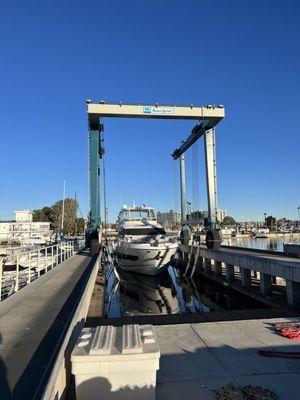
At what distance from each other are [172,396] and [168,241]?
2200 cm

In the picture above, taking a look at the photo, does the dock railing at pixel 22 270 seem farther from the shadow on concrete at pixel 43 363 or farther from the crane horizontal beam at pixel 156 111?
the crane horizontal beam at pixel 156 111

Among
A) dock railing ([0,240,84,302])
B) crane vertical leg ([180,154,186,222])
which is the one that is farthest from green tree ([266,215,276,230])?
dock railing ([0,240,84,302])

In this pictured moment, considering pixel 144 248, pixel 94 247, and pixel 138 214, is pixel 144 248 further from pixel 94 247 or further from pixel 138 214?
pixel 138 214

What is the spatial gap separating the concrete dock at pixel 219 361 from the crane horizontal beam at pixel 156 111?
1963 centimetres

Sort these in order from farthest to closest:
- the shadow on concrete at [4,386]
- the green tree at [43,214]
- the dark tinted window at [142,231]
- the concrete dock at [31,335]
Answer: the green tree at [43,214]
the dark tinted window at [142,231]
the concrete dock at [31,335]
the shadow on concrete at [4,386]

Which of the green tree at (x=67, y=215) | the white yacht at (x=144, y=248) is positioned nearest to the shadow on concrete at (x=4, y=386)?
the white yacht at (x=144, y=248)

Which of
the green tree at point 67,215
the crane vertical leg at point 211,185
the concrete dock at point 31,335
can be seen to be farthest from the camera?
the green tree at point 67,215

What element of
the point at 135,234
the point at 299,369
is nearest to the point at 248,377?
the point at 299,369

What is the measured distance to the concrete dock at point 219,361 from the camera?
5.30m

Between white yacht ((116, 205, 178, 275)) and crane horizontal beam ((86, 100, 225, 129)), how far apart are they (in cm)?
899

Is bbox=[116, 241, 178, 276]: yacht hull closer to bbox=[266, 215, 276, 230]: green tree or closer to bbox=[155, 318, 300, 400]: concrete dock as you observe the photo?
bbox=[155, 318, 300, 400]: concrete dock

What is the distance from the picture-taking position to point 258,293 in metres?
17.3

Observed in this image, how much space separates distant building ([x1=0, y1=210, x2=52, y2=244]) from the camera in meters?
61.3

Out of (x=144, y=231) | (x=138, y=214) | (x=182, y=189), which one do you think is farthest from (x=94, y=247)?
(x=182, y=189)
